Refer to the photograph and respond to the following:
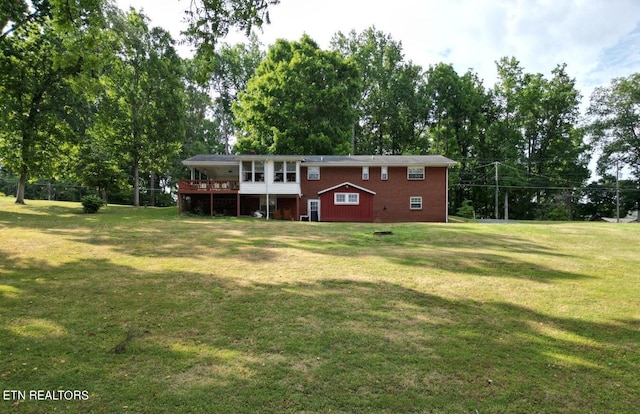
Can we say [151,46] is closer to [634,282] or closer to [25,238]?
[25,238]

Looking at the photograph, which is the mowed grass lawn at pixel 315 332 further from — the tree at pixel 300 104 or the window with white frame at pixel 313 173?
the tree at pixel 300 104

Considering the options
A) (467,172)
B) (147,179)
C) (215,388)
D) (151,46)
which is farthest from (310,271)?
(147,179)

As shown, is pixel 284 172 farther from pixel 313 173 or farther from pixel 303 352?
pixel 303 352

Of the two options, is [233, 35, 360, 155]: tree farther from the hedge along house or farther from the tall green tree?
the tall green tree

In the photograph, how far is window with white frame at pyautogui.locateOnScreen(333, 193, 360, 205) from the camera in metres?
28.0

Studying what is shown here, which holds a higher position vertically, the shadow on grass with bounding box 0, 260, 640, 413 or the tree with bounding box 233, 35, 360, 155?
the tree with bounding box 233, 35, 360, 155

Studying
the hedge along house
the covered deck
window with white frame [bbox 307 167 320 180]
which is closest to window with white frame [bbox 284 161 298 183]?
the hedge along house

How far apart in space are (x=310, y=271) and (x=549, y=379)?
554 cm

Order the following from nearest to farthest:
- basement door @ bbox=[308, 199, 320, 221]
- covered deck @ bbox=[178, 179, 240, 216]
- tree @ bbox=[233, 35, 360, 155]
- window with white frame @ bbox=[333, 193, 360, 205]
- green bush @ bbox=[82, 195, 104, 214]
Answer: green bush @ bbox=[82, 195, 104, 214] → covered deck @ bbox=[178, 179, 240, 216] → window with white frame @ bbox=[333, 193, 360, 205] → basement door @ bbox=[308, 199, 320, 221] → tree @ bbox=[233, 35, 360, 155]

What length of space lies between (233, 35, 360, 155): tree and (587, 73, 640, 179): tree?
3314 cm

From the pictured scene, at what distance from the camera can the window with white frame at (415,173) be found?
99.5 feet

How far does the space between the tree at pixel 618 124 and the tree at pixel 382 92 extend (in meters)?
23.5

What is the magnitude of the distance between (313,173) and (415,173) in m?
8.30

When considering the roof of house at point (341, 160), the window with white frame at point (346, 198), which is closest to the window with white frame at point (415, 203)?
the roof of house at point (341, 160)
